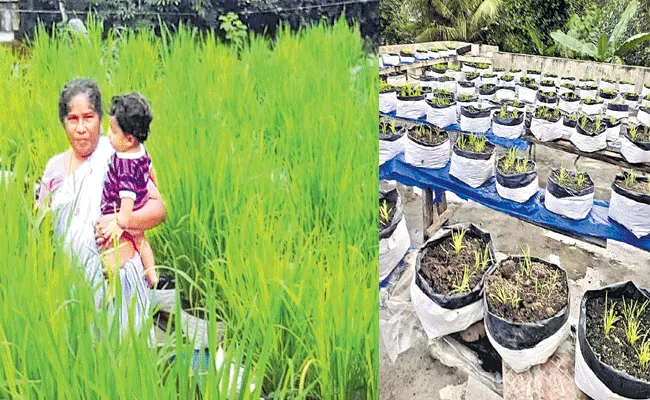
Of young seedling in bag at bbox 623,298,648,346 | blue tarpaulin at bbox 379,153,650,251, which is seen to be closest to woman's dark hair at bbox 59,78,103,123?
young seedling in bag at bbox 623,298,648,346

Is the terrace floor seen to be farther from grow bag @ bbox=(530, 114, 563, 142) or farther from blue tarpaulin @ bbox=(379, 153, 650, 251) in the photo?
grow bag @ bbox=(530, 114, 563, 142)

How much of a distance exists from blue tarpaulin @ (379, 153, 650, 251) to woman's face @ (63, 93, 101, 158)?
8.86ft

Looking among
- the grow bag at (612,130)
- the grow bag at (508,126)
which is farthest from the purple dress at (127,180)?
the grow bag at (612,130)

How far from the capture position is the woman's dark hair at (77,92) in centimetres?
59

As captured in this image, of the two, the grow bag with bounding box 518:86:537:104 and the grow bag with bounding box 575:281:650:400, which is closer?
the grow bag with bounding box 575:281:650:400

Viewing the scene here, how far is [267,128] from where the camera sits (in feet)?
2.26

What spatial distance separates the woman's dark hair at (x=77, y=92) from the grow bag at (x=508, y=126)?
433 centimetres

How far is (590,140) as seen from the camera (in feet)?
13.6

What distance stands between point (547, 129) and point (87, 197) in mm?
4454

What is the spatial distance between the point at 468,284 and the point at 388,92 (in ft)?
11.4

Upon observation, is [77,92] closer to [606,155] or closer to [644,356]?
[644,356]

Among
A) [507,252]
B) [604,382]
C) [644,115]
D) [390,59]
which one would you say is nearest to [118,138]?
[604,382]

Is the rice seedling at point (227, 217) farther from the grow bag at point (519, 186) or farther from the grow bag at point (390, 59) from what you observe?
the grow bag at point (390, 59)

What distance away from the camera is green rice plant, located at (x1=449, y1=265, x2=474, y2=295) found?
199cm
